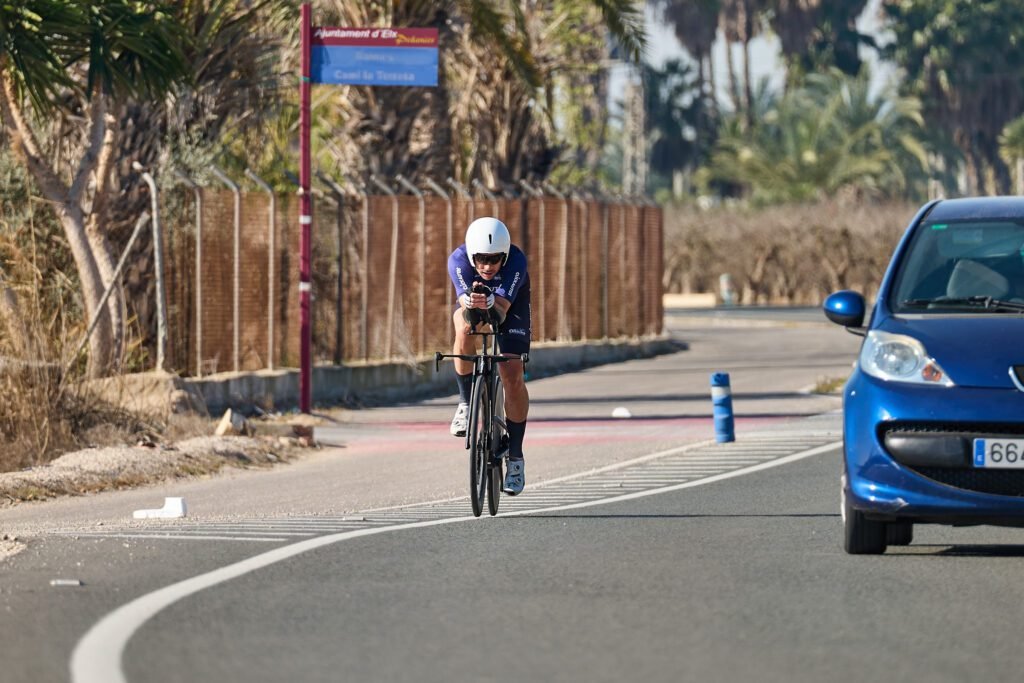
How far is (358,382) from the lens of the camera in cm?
2302

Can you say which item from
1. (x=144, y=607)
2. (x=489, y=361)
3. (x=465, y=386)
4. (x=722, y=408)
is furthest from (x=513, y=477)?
(x=722, y=408)

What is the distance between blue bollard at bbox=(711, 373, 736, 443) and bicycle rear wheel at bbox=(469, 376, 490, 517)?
5772 millimetres

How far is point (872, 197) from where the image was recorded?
7956cm

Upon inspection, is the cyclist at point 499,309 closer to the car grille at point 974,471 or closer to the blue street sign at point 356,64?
the car grille at point 974,471

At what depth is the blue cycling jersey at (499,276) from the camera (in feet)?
Result: 36.0

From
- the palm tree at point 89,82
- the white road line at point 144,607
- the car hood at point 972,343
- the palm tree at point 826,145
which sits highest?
the palm tree at point 826,145

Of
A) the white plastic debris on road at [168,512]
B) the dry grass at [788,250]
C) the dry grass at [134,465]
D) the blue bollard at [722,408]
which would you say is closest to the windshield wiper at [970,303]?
the white plastic debris on road at [168,512]

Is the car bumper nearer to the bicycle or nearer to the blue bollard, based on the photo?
the bicycle

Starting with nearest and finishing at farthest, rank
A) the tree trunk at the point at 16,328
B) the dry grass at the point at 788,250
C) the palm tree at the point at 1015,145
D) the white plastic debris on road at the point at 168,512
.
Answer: the white plastic debris on road at the point at 168,512, the tree trunk at the point at 16,328, the dry grass at the point at 788,250, the palm tree at the point at 1015,145

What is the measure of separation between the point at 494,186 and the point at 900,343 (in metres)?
23.1

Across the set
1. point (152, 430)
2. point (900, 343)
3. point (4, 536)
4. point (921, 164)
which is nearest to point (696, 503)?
point (900, 343)

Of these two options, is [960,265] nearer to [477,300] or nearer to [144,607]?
[477,300]

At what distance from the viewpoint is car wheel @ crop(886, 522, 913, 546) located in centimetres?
973

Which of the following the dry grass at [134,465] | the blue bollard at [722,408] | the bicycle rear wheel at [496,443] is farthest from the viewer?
the blue bollard at [722,408]
